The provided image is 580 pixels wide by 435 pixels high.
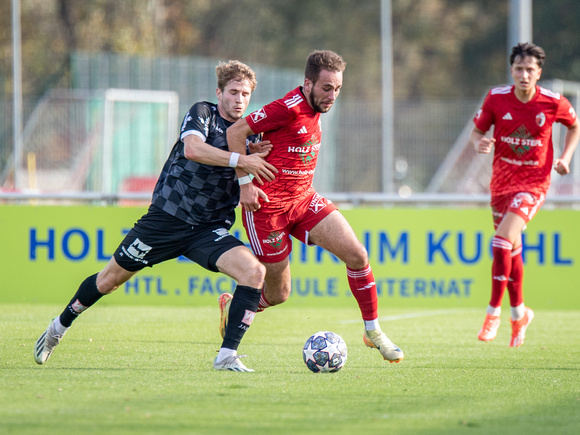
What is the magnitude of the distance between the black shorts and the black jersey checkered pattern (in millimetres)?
65

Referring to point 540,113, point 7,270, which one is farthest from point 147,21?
point 540,113

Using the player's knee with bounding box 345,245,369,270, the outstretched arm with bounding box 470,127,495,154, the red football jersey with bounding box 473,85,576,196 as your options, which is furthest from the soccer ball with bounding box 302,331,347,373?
the red football jersey with bounding box 473,85,576,196

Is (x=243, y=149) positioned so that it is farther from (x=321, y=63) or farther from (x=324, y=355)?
(x=324, y=355)

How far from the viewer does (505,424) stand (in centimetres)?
429

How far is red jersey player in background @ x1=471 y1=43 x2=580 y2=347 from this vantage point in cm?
767

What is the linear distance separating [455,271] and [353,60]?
24464 mm

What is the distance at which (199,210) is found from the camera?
612cm

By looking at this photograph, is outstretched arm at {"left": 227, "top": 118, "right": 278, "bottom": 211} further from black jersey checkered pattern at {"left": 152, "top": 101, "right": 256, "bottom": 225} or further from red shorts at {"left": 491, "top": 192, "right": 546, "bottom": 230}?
red shorts at {"left": 491, "top": 192, "right": 546, "bottom": 230}

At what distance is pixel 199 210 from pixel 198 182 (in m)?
0.19

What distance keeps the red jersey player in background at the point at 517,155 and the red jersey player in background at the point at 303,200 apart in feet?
5.67

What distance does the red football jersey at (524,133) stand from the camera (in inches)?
306

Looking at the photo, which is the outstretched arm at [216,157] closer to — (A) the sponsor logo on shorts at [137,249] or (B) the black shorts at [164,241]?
(B) the black shorts at [164,241]

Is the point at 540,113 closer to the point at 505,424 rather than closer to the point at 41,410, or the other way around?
the point at 505,424

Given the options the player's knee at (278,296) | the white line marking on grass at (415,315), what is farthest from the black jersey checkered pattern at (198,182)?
the white line marking on grass at (415,315)
